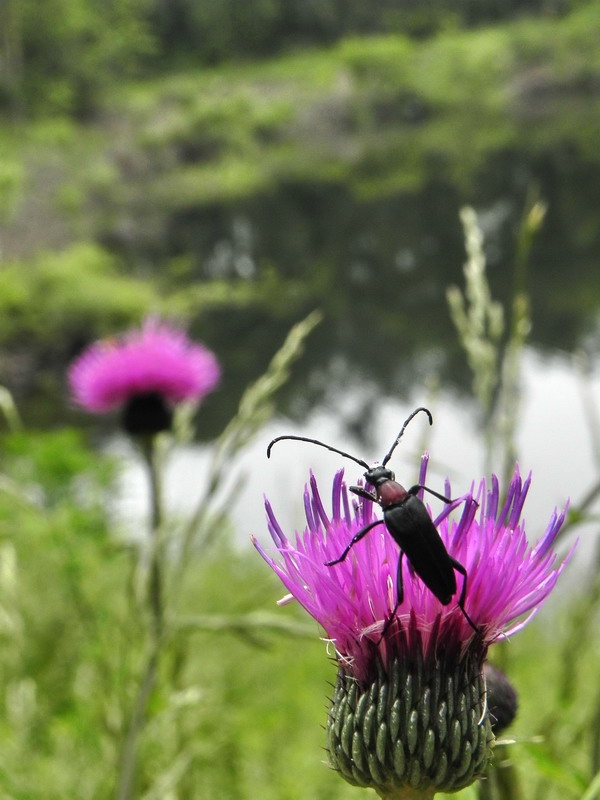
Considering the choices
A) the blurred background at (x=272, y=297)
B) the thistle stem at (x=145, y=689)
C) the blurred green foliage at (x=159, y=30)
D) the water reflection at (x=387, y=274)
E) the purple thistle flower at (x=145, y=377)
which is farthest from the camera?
the blurred green foliage at (x=159, y=30)

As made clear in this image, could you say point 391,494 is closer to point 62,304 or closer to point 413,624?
point 413,624

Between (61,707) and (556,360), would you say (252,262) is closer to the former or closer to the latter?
(556,360)

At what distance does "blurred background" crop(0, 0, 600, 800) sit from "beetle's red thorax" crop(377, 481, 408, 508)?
270mm

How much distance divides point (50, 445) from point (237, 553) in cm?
179

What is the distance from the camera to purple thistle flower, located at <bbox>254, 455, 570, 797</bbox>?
0.65m

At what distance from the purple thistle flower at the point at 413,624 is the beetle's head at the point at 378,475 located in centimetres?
4

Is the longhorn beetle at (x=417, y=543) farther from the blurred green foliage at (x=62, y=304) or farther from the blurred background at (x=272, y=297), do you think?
the blurred green foliage at (x=62, y=304)

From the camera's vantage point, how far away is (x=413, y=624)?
27.0 inches

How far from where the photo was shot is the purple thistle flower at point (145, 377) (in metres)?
2.25

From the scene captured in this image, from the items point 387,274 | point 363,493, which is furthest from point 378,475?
point 387,274

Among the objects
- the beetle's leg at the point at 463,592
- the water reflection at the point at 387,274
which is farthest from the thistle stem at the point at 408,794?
the water reflection at the point at 387,274

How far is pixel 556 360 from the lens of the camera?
915cm

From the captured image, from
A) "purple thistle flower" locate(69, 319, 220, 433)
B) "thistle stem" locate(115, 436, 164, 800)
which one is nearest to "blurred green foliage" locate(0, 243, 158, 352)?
"purple thistle flower" locate(69, 319, 220, 433)

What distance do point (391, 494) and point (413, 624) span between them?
4.6 inches
